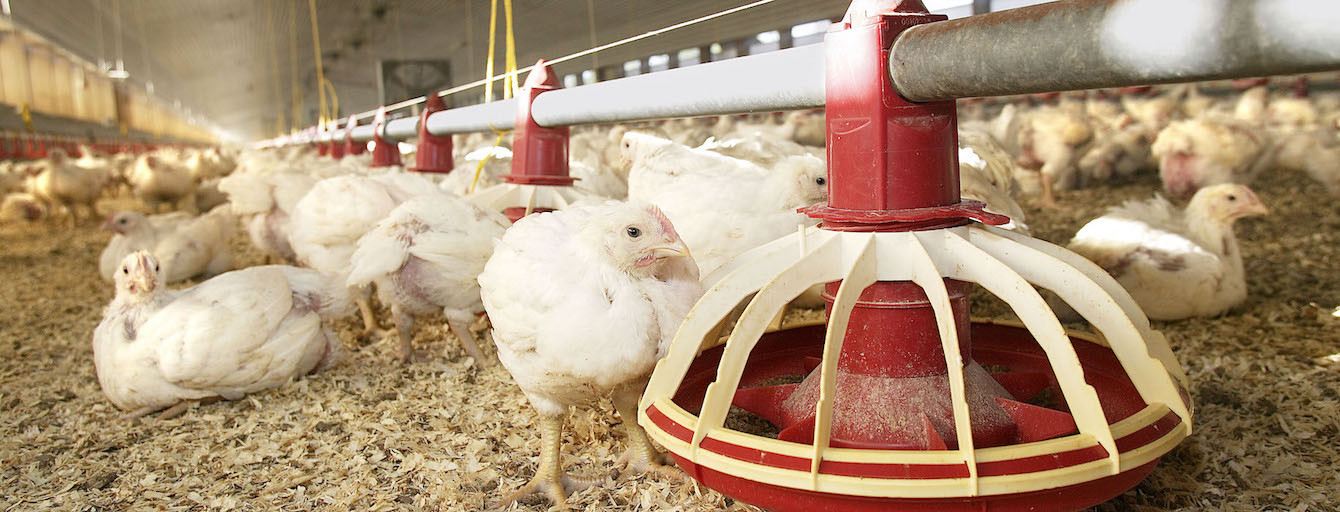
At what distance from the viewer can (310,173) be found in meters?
5.10

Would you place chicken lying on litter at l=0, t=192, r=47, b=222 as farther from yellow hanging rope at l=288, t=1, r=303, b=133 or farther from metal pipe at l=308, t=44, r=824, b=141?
metal pipe at l=308, t=44, r=824, b=141

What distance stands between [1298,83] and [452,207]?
8.80 meters

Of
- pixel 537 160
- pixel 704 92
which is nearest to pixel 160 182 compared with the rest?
pixel 537 160

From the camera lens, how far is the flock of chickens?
1773 mm

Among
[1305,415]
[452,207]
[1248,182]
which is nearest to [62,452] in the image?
[452,207]

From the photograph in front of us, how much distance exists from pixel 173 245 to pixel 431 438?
356 centimetres

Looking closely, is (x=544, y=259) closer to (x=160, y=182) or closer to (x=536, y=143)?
(x=536, y=143)

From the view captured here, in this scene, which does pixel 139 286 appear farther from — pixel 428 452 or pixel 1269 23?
pixel 1269 23

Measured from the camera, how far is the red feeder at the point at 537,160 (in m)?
2.67

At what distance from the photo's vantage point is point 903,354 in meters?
1.32

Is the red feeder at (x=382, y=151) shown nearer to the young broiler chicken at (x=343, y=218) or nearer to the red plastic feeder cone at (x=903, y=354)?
the young broiler chicken at (x=343, y=218)

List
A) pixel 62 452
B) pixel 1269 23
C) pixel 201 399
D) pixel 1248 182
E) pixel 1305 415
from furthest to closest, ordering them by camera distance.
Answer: pixel 1248 182 → pixel 201 399 → pixel 62 452 → pixel 1305 415 → pixel 1269 23

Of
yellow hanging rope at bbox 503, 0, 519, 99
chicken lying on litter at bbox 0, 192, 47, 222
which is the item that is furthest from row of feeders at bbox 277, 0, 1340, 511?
chicken lying on litter at bbox 0, 192, 47, 222

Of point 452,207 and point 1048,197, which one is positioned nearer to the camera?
point 452,207
